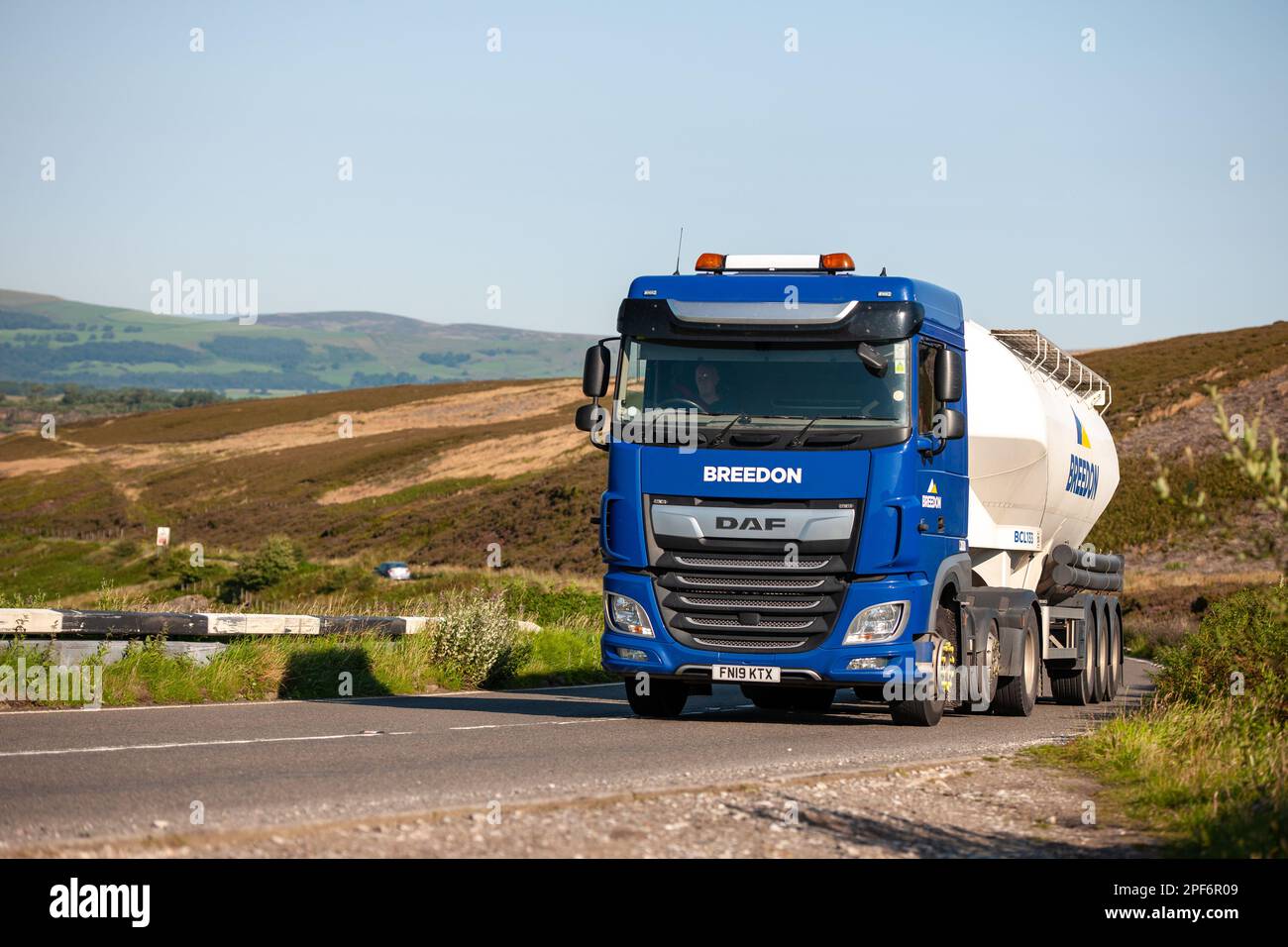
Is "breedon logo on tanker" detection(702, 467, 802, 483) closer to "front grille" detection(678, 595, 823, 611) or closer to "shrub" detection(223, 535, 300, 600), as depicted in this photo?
"front grille" detection(678, 595, 823, 611)

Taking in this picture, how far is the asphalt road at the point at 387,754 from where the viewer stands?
25.1 ft

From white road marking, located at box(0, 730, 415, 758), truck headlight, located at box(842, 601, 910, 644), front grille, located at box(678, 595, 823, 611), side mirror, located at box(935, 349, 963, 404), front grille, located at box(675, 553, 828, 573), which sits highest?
side mirror, located at box(935, 349, 963, 404)

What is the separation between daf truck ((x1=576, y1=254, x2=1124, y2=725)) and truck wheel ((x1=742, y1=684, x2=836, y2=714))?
9.24 ft

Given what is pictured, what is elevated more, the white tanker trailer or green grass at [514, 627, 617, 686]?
the white tanker trailer

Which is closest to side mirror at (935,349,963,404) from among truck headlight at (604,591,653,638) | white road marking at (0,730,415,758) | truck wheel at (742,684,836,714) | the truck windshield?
the truck windshield

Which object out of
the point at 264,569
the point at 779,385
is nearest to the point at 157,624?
the point at 779,385

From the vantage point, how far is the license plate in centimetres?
1252

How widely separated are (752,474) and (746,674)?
1.60m

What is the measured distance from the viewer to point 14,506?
287 feet

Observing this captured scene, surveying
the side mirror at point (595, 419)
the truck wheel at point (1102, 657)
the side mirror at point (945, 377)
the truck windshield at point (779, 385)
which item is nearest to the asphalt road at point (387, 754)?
the side mirror at point (595, 419)

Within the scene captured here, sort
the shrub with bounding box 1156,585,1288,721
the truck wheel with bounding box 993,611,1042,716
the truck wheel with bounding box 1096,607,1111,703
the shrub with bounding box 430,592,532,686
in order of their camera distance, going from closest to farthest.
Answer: the shrub with bounding box 1156,585,1288,721, the truck wheel with bounding box 993,611,1042,716, the shrub with bounding box 430,592,532,686, the truck wheel with bounding box 1096,607,1111,703

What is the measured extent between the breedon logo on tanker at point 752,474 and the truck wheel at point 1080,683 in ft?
23.7
